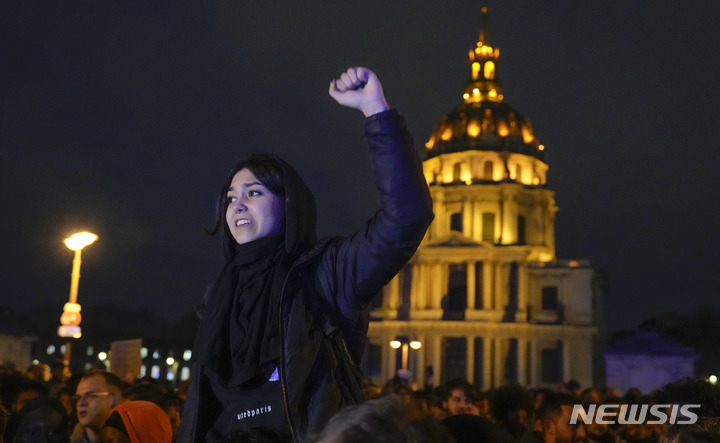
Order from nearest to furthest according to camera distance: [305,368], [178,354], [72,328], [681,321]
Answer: [305,368] < [72,328] < [178,354] < [681,321]

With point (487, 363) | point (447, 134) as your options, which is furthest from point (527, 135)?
point (487, 363)

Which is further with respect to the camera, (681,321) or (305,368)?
(681,321)

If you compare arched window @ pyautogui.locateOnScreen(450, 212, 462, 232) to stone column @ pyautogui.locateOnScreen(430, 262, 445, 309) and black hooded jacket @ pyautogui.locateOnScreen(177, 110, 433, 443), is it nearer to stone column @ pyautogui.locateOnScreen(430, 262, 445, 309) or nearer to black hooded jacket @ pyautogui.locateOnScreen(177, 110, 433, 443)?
stone column @ pyautogui.locateOnScreen(430, 262, 445, 309)

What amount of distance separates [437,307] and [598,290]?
1347 cm

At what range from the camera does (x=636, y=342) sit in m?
Answer: 45.1

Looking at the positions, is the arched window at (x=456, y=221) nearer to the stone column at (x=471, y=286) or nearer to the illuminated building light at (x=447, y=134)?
the stone column at (x=471, y=286)

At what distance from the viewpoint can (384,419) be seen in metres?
2.01

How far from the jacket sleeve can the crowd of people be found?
0.52 meters

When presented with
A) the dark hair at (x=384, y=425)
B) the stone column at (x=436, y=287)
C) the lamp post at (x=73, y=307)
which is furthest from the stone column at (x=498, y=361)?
the dark hair at (x=384, y=425)

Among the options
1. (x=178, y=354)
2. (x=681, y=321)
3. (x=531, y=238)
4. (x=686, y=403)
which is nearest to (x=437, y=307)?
(x=531, y=238)

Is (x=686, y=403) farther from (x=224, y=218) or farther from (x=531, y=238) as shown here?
(x=531, y=238)

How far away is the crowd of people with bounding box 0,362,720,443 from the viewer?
2.03 metres

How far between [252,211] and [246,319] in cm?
45

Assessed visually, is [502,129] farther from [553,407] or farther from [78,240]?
[553,407]
